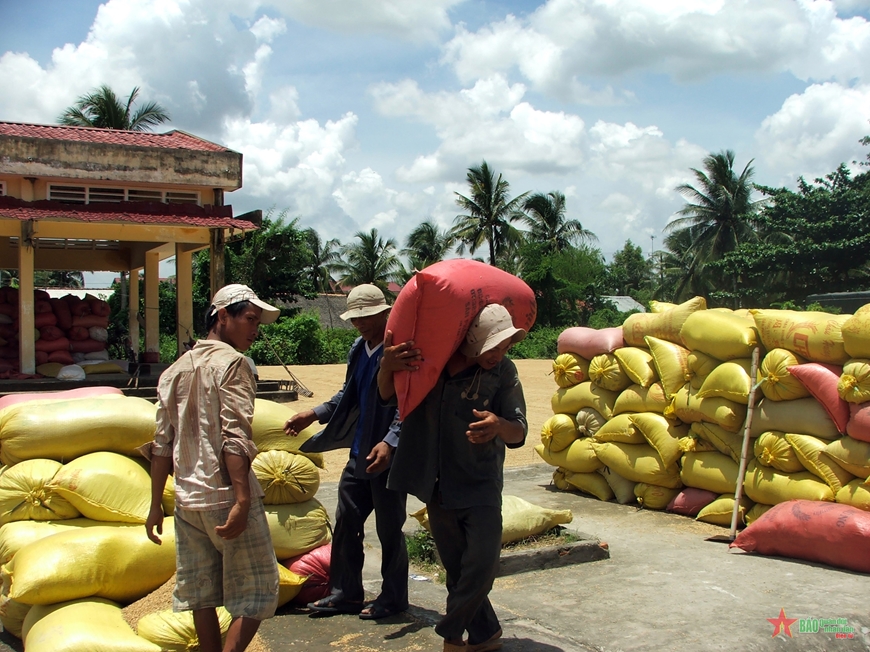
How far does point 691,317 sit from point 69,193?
41.2 ft

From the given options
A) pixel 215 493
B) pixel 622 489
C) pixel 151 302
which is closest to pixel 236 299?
pixel 215 493

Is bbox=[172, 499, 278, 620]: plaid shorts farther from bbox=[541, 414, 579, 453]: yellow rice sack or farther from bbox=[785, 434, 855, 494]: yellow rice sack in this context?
bbox=[541, 414, 579, 453]: yellow rice sack

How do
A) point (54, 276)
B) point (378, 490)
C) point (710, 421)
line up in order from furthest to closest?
point (54, 276)
point (710, 421)
point (378, 490)

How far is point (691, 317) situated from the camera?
6137mm

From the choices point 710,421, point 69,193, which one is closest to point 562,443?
point 710,421

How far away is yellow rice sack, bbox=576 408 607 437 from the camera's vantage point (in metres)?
6.89

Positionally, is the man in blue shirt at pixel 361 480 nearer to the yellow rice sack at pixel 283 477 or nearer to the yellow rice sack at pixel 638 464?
the yellow rice sack at pixel 283 477

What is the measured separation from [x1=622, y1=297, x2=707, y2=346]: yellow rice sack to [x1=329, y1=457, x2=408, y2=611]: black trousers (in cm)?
335

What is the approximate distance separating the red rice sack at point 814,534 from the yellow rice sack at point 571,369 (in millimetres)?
Answer: 2323

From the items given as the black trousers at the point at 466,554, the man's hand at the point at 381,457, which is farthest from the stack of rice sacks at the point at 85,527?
the black trousers at the point at 466,554

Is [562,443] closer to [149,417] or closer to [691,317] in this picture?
[691,317]

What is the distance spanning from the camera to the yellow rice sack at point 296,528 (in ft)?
12.8

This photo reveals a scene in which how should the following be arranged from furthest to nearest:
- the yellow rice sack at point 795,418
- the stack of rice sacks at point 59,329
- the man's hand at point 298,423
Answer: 1. the stack of rice sacks at point 59,329
2. the yellow rice sack at point 795,418
3. the man's hand at point 298,423

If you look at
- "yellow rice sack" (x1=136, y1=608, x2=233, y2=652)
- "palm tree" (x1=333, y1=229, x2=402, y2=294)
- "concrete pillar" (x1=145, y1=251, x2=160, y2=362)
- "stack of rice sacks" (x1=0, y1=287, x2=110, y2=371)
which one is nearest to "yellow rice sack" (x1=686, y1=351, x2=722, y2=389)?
"yellow rice sack" (x1=136, y1=608, x2=233, y2=652)
